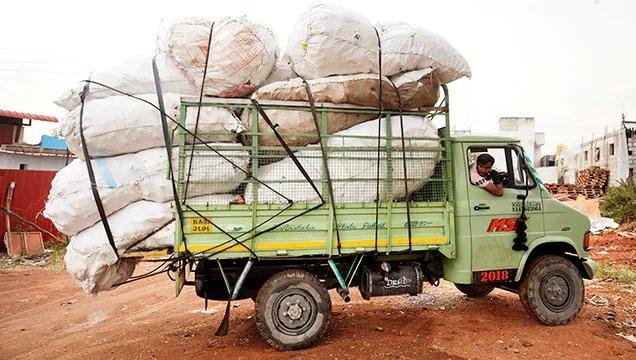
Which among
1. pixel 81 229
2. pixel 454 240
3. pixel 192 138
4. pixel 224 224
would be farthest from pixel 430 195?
pixel 81 229

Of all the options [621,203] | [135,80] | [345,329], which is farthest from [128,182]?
[621,203]

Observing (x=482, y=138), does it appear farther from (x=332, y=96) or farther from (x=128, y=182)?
(x=128, y=182)

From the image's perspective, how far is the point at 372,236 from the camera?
3984mm

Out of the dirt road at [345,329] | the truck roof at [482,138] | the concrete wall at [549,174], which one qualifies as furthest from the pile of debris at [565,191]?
the truck roof at [482,138]

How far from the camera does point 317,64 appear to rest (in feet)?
13.1

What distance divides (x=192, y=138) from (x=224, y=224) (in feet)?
2.83

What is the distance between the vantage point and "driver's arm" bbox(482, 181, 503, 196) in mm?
4344

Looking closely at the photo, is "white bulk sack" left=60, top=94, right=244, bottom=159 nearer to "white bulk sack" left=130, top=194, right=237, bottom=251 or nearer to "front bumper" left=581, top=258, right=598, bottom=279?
"white bulk sack" left=130, top=194, right=237, bottom=251

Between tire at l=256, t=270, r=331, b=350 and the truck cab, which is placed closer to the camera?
tire at l=256, t=270, r=331, b=350

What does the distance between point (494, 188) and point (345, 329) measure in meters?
2.25

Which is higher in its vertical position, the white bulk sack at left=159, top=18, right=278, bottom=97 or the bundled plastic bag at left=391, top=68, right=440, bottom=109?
the white bulk sack at left=159, top=18, right=278, bottom=97

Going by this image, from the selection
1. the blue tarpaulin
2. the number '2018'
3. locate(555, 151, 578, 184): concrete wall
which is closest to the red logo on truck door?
the number '2018'

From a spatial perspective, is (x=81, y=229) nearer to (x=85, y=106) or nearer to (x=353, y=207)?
(x=85, y=106)

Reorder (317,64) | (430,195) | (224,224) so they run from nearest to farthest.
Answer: (224,224) → (317,64) → (430,195)
